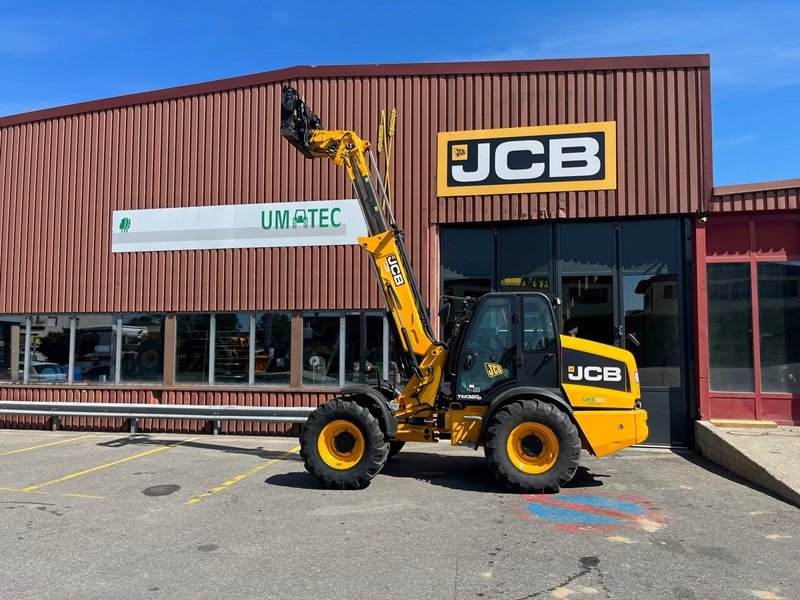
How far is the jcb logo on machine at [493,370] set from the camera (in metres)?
7.54

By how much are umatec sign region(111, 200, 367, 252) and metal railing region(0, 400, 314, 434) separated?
332 cm

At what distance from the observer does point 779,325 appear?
410 inches

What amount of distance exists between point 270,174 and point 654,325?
810 cm

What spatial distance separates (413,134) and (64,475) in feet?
27.5

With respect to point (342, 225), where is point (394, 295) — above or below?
below

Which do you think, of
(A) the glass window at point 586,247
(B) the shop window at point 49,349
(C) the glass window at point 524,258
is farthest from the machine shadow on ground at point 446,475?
(B) the shop window at point 49,349

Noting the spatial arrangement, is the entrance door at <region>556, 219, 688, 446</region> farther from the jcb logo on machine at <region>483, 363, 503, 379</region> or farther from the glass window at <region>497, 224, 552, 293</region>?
the jcb logo on machine at <region>483, 363, 503, 379</region>

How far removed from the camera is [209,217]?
12391mm

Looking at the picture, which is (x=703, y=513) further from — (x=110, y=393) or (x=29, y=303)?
(x=29, y=303)

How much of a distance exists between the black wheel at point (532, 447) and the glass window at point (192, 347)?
7.29 m

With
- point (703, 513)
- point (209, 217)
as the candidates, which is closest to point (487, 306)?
point (703, 513)

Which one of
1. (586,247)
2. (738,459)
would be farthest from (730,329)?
(738,459)

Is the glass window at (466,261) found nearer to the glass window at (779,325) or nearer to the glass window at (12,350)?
the glass window at (779,325)

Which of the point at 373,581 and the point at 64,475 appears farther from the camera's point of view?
the point at 64,475
